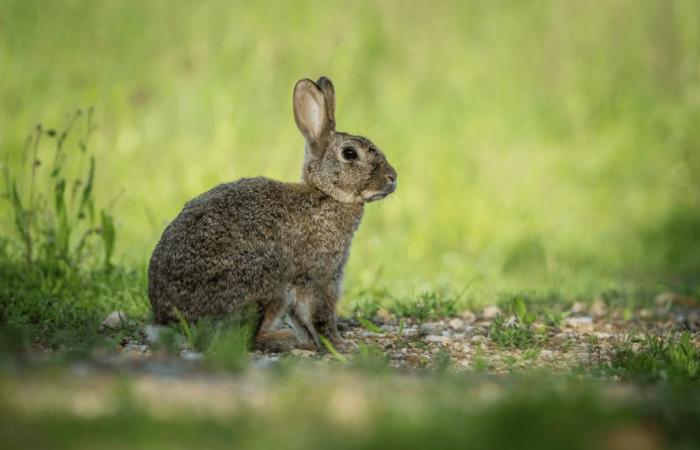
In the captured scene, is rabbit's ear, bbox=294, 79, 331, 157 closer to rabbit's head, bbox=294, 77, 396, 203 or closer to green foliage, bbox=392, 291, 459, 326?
rabbit's head, bbox=294, 77, 396, 203

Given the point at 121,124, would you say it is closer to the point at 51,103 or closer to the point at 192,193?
the point at 51,103

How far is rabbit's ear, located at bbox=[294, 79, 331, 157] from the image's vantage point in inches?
279

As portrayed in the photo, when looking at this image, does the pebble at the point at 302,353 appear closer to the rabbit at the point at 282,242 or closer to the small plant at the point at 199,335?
the rabbit at the point at 282,242

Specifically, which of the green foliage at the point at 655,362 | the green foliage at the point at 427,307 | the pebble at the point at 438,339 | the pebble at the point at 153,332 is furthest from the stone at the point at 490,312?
the pebble at the point at 153,332

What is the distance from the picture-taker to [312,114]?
23.4 feet

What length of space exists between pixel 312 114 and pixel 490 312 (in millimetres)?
2198

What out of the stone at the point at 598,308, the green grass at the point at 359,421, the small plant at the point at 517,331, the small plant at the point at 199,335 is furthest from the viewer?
the stone at the point at 598,308

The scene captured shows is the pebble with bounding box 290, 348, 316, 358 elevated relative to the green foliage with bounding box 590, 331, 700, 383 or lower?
lower

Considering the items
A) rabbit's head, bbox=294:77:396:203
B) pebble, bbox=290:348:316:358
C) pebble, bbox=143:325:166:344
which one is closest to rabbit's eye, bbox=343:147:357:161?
rabbit's head, bbox=294:77:396:203

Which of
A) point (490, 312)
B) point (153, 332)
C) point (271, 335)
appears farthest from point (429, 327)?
point (153, 332)

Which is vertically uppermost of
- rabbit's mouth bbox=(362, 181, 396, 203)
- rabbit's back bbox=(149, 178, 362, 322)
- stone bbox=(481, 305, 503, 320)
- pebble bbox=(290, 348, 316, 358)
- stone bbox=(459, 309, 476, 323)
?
rabbit's mouth bbox=(362, 181, 396, 203)

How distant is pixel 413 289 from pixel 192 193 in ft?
10.8

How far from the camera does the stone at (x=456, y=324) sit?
24.6ft

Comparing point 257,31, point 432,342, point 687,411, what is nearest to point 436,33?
point 257,31
